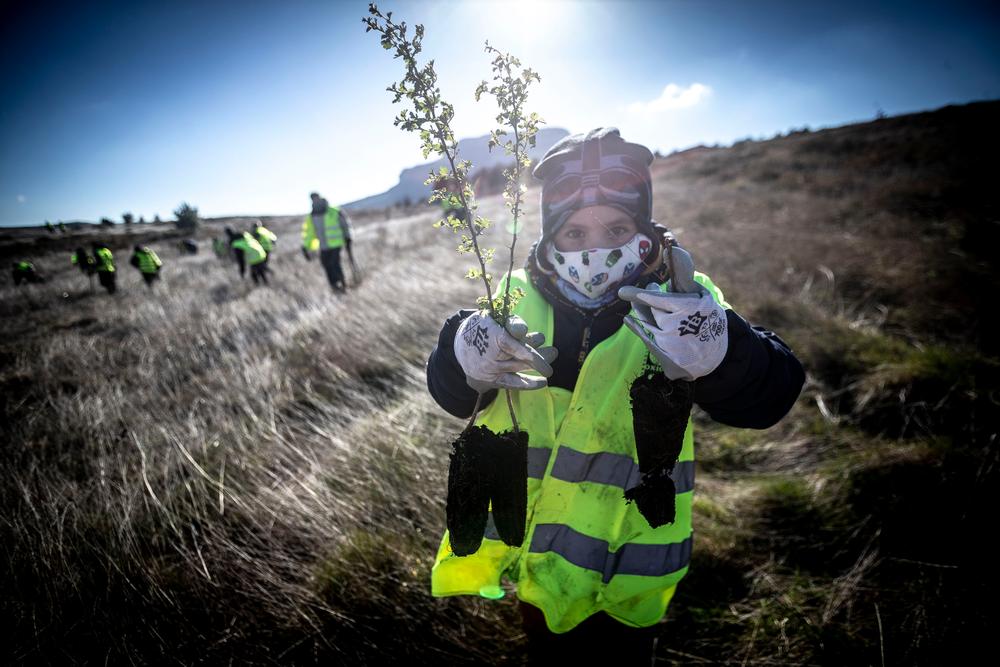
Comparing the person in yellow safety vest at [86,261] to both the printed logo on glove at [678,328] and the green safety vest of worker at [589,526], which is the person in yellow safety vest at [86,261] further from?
the printed logo on glove at [678,328]

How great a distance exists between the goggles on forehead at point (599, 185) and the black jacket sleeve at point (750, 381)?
29.0 inches

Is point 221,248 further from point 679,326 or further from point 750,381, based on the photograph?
point 750,381

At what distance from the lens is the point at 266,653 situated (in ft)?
5.62

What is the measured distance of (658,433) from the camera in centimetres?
117

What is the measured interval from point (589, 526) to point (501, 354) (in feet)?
2.57

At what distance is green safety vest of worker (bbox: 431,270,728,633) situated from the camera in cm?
142

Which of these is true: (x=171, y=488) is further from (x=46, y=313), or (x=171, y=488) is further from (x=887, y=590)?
(x=46, y=313)

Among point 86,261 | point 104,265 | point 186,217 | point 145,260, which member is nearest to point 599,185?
point 145,260

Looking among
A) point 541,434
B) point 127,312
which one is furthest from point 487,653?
point 127,312

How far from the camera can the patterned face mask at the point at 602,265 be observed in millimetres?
1655

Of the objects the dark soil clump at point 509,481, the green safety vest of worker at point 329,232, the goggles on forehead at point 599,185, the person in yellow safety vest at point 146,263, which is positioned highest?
the person in yellow safety vest at point 146,263

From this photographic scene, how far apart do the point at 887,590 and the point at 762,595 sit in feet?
1.96

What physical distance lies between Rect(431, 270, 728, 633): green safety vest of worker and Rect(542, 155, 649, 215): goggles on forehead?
66cm

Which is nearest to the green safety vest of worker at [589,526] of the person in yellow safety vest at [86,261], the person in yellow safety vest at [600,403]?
the person in yellow safety vest at [600,403]
